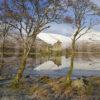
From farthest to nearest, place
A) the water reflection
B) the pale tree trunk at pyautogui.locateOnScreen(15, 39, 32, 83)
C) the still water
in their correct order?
the water reflection < the still water < the pale tree trunk at pyautogui.locateOnScreen(15, 39, 32, 83)

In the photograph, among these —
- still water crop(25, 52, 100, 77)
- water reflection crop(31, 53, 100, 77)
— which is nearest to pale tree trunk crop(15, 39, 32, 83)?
still water crop(25, 52, 100, 77)

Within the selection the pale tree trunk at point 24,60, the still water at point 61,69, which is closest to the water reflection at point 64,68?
the still water at point 61,69

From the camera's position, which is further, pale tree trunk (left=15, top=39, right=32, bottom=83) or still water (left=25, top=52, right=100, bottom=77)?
still water (left=25, top=52, right=100, bottom=77)

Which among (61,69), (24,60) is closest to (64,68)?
(61,69)

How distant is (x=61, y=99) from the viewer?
88.2 ft

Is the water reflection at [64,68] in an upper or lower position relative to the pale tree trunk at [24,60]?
lower

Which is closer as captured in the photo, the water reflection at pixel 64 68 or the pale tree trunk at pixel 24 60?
the pale tree trunk at pixel 24 60

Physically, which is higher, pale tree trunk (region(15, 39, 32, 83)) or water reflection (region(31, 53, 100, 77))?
pale tree trunk (region(15, 39, 32, 83))

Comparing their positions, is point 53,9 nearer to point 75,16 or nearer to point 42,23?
point 42,23

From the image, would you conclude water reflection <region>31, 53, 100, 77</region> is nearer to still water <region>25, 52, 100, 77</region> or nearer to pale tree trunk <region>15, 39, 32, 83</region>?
still water <region>25, 52, 100, 77</region>

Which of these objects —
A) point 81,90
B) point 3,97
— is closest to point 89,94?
point 81,90

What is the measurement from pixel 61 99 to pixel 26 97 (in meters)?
2.74

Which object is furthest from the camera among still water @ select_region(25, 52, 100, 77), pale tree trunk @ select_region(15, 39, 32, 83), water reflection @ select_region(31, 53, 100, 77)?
water reflection @ select_region(31, 53, 100, 77)

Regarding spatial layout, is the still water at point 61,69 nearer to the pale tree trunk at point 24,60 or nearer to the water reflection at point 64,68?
the water reflection at point 64,68
